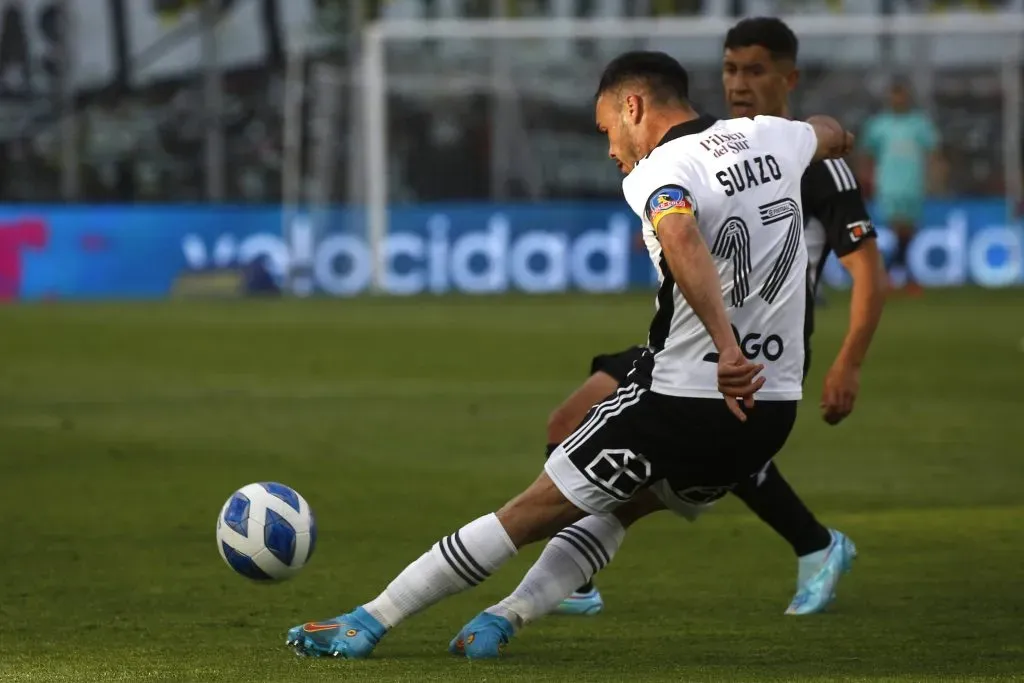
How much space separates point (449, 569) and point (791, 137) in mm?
1490

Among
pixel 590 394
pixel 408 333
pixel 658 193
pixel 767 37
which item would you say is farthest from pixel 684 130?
pixel 408 333

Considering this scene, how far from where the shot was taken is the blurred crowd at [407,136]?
27359 mm

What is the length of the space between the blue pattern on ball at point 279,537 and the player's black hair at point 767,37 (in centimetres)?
216

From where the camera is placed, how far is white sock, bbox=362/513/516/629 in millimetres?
5633

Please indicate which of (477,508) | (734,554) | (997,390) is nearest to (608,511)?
(734,554)

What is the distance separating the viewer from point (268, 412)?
13.4 meters

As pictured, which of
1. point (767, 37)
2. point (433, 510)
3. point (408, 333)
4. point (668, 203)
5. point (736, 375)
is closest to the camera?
point (736, 375)

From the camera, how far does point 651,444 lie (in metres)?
5.56

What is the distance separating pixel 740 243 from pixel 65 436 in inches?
287

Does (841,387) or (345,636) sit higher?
(841,387)

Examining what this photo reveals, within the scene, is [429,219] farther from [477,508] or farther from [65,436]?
[477,508]

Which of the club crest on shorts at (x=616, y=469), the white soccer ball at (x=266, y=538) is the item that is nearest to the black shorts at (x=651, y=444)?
the club crest on shorts at (x=616, y=469)

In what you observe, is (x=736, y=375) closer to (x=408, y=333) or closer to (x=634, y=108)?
(x=634, y=108)

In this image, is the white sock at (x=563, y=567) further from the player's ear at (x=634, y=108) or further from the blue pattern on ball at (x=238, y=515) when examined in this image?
the player's ear at (x=634, y=108)
